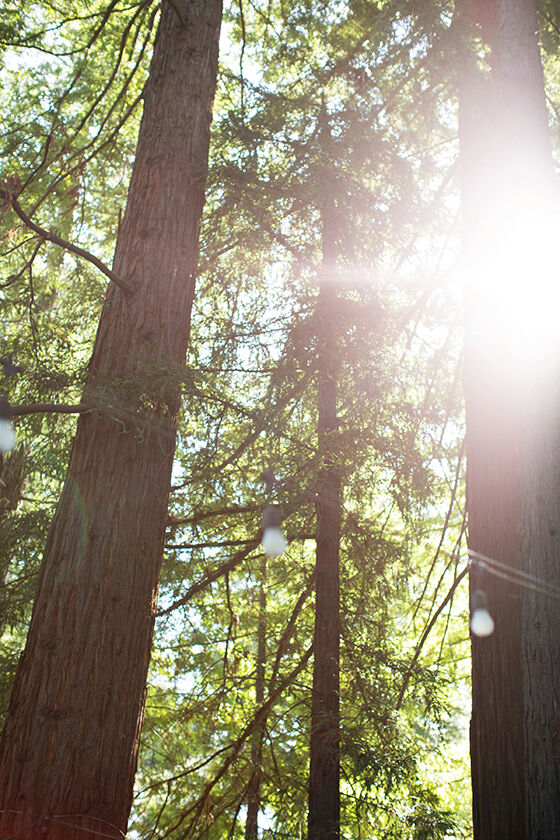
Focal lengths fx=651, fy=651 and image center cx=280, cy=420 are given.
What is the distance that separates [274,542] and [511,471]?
206cm

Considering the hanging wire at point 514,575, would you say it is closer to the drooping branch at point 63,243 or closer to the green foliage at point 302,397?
the green foliage at point 302,397

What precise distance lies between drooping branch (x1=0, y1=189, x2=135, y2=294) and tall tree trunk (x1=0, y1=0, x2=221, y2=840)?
0.39 ft

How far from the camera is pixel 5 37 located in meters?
5.58

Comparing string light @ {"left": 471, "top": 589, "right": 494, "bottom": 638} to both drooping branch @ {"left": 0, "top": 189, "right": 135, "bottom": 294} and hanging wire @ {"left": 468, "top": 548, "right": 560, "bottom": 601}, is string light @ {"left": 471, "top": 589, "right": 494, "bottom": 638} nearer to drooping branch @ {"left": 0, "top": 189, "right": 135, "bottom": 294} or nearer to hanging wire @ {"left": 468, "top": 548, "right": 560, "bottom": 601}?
hanging wire @ {"left": 468, "top": 548, "right": 560, "bottom": 601}

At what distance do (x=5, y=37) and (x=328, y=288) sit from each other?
3504 mm

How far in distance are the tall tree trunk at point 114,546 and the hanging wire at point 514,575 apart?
7.16 feet

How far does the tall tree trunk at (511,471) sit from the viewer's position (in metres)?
3.66

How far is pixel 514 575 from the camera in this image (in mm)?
4203

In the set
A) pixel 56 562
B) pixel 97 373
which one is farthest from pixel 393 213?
pixel 56 562

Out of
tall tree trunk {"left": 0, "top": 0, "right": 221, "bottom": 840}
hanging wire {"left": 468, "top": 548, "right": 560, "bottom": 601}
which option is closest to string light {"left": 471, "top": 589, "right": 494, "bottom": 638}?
hanging wire {"left": 468, "top": 548, "right": 560, "bottom": 601}

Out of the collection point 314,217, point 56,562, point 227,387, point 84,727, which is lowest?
point 84,727

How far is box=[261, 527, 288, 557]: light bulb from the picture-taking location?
543 centimetres

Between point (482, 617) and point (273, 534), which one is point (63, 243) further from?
point (482, 617)

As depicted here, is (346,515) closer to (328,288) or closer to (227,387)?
(227,387)
